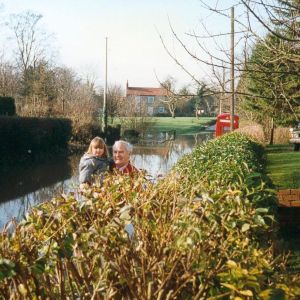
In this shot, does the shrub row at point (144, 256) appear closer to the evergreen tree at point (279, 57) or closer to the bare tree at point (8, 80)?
the evergreen tree at point (279, 57)

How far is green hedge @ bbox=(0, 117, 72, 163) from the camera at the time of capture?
22109mm

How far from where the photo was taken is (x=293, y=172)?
1337 cm

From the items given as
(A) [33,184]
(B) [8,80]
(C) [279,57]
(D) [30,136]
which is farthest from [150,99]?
(C) [279,57]

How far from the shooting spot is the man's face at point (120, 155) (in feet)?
18.7

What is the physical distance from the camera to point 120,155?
5719 mm

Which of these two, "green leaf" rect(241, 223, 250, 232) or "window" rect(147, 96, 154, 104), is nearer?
"green leaf" rect(241, 223, 250, 232)

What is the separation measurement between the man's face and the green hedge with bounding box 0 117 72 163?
55.1ft

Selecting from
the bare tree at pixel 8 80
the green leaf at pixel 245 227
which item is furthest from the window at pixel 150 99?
the green leaf at pixel 245 227

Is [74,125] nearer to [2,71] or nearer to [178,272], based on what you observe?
[2,71]

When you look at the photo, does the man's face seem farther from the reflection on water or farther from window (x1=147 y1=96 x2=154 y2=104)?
window (x1=147 y1=96 x2=154 y2=104)

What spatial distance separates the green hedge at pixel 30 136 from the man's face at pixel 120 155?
16799mm

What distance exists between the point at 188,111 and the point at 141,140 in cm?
6132

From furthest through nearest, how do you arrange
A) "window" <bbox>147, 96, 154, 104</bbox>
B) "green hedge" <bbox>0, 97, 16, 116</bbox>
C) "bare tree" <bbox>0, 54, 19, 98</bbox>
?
"window" <bbox>147, 96, 154, 104</bbox>
"bare tree" <bbox>0, 54, 19, 98</bbox>
"green hedge" <bbox>0, 97, 16, 116</bbox>

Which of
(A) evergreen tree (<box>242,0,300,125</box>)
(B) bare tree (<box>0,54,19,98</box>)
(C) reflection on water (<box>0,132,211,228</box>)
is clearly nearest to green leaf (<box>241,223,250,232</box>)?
(A) evergreen tree (<box>242,0,300,125</box>)
